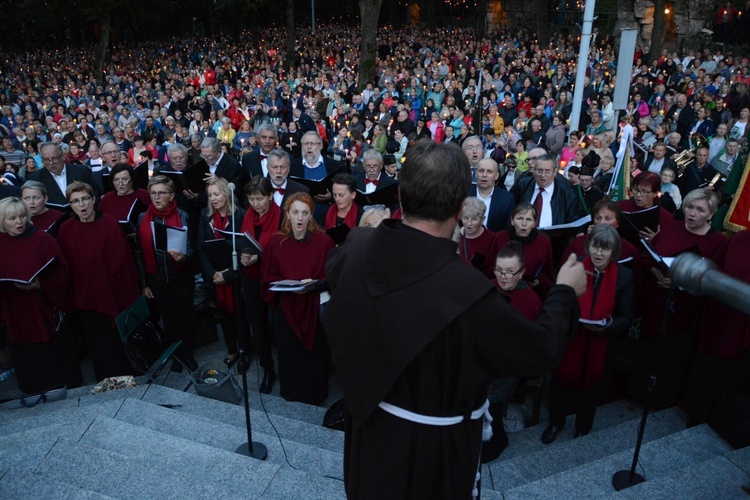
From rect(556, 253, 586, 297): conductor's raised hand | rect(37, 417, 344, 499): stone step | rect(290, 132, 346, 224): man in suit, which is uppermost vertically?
rect(556, 253, 586, 297): conductor's raised hand

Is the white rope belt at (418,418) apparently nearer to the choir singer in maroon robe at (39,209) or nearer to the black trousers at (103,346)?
the black trousers at (103,346)

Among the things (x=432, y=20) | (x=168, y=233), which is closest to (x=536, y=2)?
(x=432, y=20)

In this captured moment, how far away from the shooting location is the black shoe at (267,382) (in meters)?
5.18

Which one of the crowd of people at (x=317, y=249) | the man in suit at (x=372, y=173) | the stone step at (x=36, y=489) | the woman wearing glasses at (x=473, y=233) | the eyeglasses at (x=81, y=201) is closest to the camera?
the stone step at (x=36, y=489)

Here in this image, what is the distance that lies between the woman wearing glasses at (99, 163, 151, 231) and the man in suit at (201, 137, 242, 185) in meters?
1.05

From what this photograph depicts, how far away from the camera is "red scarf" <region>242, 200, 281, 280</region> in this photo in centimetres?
505

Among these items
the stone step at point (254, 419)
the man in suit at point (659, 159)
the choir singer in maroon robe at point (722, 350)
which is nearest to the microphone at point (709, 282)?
the choir singer in maroon robe at point (722, 350)

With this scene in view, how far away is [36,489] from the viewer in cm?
311

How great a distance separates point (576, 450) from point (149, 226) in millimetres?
3928

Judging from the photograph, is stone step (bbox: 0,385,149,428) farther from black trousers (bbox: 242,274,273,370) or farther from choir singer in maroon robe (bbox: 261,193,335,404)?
choir singer in maroon robe (bbox: 261,193,335,404)

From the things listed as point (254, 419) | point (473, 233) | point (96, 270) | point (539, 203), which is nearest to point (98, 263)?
point (96, 270)

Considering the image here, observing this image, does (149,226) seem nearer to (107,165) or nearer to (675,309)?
(107,165)

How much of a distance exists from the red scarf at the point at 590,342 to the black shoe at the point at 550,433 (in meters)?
0.39

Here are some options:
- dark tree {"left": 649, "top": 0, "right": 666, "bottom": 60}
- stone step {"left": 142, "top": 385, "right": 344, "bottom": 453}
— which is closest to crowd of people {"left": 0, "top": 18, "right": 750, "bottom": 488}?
stone step {"left": 142, "top": 385, "right": 344, "bottom": 453}
